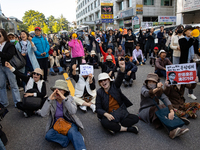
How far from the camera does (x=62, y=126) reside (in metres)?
2.77

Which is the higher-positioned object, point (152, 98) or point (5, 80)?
point (5, 80)

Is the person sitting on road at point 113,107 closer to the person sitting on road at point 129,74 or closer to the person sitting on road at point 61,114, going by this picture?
the person sitting on road at point 61,114

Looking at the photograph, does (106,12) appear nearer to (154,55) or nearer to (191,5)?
(191,5)

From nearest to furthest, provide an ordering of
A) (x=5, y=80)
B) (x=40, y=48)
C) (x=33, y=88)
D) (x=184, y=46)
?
(x=33, y=88) → (x=5, y=80) → (x=184, y=46) → (x=40, y=48)

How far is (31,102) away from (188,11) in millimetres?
22819

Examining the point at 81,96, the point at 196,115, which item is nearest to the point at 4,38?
the point at 81,96

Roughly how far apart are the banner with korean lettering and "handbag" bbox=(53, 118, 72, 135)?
7.11 feet

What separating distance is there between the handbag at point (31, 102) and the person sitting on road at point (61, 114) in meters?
0.97

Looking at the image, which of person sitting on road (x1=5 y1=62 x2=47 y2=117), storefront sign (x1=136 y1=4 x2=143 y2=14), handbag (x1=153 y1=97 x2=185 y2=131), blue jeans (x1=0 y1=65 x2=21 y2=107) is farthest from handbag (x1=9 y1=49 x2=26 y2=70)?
storefront sign (x1=136 y1=4 x2=143 y2=14)

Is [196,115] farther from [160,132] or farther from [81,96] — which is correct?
[81,96]

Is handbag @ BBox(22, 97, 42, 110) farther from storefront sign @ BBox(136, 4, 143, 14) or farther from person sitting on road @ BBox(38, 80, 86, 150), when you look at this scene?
storefront sign @ BBox(136, 4, 143, 14)

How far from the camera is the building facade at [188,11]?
1914 centimetres

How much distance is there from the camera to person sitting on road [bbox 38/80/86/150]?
266 centimetres

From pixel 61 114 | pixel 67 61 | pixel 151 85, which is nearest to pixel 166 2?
pixel 67 61
